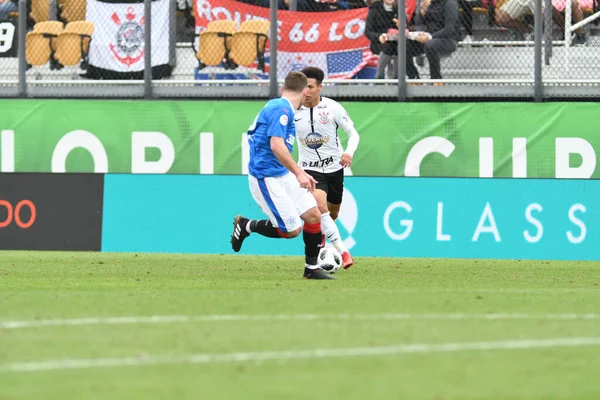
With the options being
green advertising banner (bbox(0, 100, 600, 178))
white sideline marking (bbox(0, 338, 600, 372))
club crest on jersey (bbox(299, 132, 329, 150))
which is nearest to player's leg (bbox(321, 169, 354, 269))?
club crest on jersey (bbox(299, 132, 329, 150))

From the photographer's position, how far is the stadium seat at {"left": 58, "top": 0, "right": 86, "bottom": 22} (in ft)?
60.1

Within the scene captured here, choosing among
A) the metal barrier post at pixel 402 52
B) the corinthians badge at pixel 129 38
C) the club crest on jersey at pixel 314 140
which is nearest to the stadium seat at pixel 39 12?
the corinthians badge at pixel 129 38

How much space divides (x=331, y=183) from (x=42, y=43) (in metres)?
6.80

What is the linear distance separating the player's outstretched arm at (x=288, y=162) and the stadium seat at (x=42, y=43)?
8224 mm

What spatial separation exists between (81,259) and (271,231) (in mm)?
4005

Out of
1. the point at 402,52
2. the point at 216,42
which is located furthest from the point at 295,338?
the point at 216,42

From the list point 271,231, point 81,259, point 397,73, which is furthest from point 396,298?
point 397,73

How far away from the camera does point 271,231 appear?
483 inches

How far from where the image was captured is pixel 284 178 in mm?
11820

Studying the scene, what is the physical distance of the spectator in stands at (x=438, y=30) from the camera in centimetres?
1727

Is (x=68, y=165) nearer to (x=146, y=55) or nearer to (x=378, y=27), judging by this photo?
(x=146, y=55)

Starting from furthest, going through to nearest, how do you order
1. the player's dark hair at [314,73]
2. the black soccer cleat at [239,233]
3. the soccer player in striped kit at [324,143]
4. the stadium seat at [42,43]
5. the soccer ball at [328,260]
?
the stadium seat at [42,43], the soccer player in striped kit at [324,143], the player's dark hair at [314,73], the black soccer cleat at [239,233], the soccer ball at [328,260]

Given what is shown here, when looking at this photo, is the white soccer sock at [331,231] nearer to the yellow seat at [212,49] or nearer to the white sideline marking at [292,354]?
the yellow seat at [212,49]

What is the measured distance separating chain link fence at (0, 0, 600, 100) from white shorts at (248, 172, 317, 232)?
5772mm
